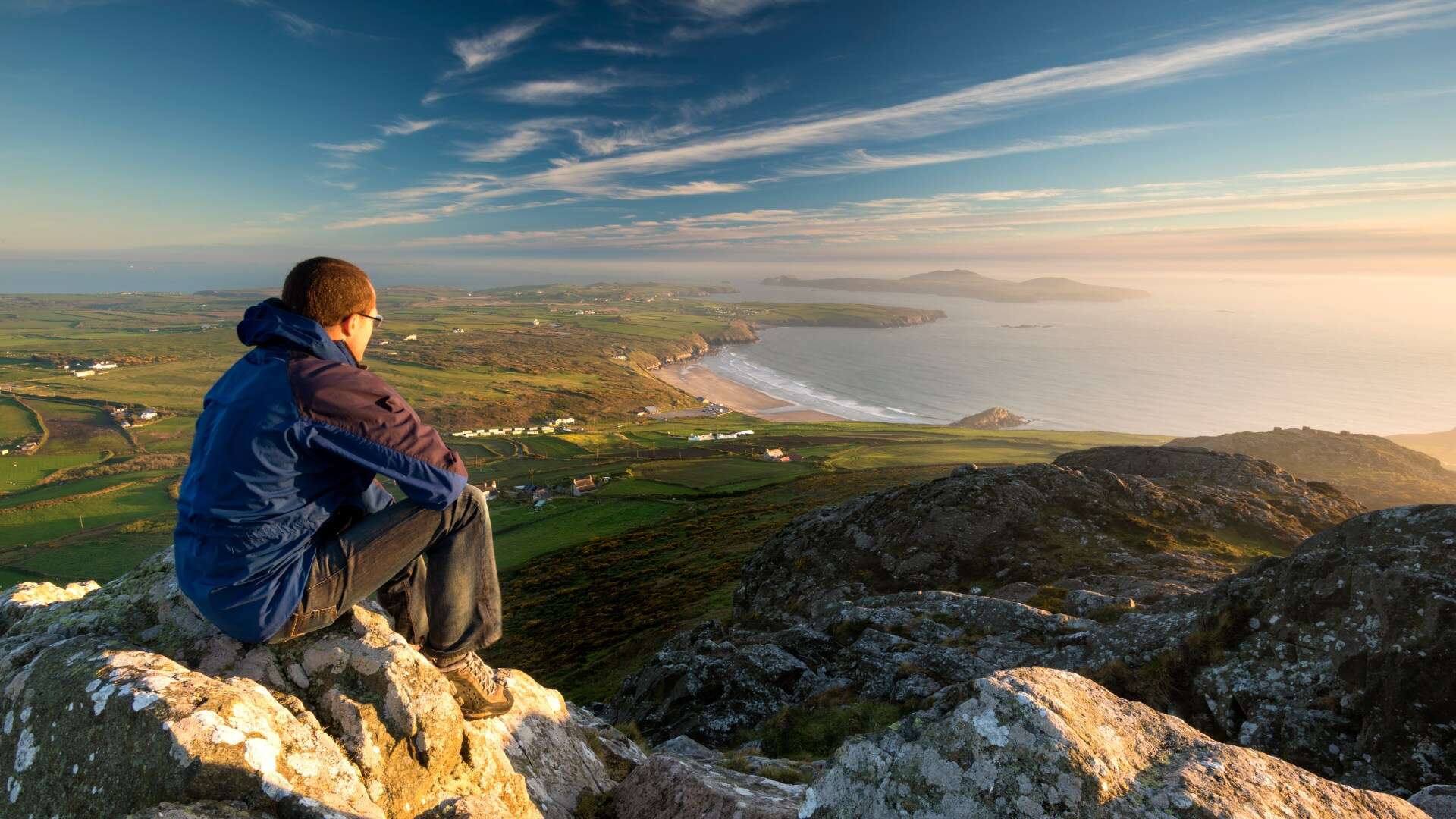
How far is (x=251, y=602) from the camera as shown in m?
4.75

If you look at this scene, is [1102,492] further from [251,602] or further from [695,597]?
[251,602]

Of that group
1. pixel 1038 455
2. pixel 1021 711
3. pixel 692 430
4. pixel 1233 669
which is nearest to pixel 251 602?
pixel 1021 711

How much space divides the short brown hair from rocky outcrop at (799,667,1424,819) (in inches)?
220

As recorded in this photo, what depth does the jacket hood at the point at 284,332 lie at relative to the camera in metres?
4.73

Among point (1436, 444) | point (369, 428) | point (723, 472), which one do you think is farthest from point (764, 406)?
point (369, 428)

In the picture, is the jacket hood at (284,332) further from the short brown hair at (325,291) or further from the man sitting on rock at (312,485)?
the short brown hair at (325,291)

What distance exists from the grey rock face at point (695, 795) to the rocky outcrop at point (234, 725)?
2.31 ft

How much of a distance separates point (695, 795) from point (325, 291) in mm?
5904

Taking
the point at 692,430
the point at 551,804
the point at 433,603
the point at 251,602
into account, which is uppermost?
the point at 251,602

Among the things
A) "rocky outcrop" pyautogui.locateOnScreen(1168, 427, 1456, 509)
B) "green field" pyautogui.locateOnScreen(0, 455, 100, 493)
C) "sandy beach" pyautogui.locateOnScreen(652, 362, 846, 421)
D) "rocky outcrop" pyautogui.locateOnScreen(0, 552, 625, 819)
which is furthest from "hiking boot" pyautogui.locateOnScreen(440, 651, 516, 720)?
"sandy beach" pyautogui.locateOnScreen(652, 362, 846, 421)

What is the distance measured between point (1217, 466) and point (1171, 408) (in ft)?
501

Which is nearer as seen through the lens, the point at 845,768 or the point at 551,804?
the point at 845,768

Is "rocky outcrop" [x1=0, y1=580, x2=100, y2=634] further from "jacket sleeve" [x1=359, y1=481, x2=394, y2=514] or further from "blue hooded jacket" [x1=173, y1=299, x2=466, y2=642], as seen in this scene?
"jacket sleeve" [x1=359, y1=481, x2=394, y2=514]

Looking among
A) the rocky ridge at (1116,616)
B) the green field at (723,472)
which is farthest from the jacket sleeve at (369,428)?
the green field at (723,472)
